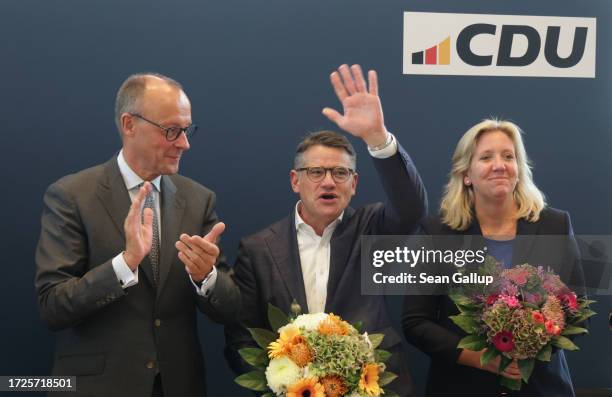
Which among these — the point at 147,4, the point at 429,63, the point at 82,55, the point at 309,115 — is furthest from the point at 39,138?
the point at 429,63

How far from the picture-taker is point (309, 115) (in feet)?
11.3

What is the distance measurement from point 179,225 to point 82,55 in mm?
1121

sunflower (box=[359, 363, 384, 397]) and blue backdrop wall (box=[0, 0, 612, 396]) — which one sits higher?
blue backdrop wall (box=[0, 0, 612, 396])

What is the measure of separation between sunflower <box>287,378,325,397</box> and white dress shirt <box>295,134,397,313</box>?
0.58m

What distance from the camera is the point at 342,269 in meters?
2.78

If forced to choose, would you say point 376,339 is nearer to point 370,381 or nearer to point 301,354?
point 370,381

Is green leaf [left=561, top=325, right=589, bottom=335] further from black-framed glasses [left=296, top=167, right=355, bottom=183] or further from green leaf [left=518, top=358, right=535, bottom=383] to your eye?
black-framed glasses [left=296, top=167, right=355, bottom=183]

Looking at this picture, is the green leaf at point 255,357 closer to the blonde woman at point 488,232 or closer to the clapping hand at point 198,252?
the clapping hand at point 198,252

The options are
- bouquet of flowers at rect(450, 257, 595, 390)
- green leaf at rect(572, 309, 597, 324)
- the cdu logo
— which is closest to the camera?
bouquet of flowers at rect(450, 257, 595, 390)

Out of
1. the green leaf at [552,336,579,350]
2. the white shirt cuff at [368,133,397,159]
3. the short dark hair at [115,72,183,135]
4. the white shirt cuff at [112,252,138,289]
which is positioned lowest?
the green leaf at [552,336,579,350]

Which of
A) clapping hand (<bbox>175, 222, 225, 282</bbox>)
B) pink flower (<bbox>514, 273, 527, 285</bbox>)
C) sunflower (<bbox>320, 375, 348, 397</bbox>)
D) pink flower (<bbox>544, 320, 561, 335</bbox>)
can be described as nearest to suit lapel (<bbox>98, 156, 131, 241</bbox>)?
clapping hand (<bbox>175, 222, 225, 282</bbox>)

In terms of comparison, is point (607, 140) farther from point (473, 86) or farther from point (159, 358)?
point (159, 358)

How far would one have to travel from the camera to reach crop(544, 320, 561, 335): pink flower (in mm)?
2467

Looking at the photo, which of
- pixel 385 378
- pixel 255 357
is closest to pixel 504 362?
pixel 385 378
